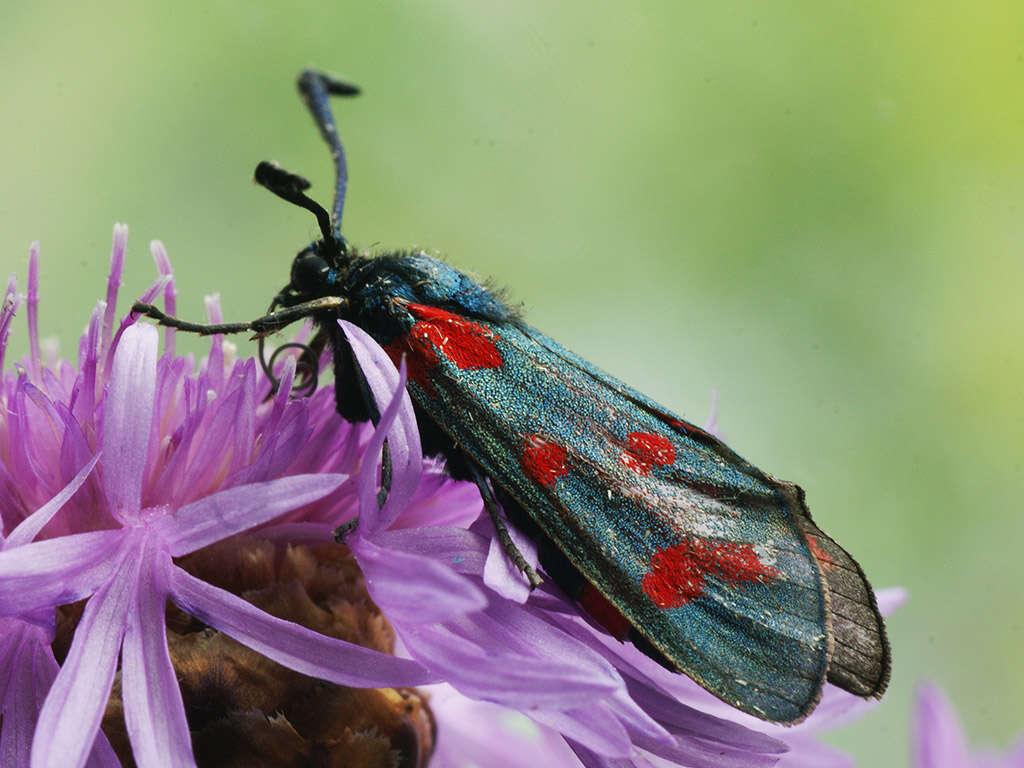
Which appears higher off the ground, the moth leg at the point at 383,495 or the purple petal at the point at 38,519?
the moth leg at the point at 383,495

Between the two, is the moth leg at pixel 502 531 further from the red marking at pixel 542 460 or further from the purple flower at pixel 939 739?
the purple flower at pixel 939 739

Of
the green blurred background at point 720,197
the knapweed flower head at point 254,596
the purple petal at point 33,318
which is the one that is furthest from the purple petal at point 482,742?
the green blurred background at point 720,197

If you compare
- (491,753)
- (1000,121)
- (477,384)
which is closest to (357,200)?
(1000,121)

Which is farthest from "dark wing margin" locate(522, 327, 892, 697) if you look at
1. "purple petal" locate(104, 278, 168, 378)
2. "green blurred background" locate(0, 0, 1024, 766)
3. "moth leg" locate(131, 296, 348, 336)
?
"green blurred background" locate(0, 0, 1024, 766)

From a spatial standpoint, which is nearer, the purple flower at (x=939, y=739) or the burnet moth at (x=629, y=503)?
the burnet moth at (x=629, y=503)

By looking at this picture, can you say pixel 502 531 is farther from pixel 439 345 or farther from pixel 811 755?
pixel 811 755
